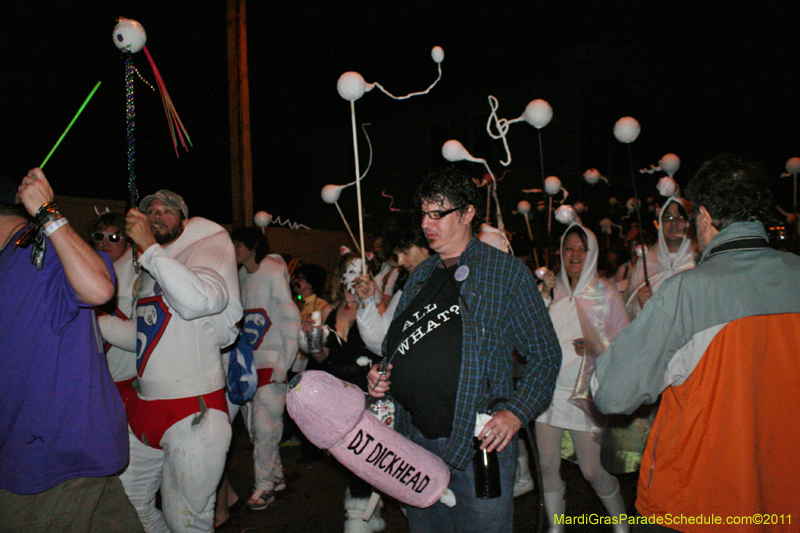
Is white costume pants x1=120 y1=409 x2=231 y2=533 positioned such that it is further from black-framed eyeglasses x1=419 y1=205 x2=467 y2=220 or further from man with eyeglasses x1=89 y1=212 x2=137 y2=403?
black-framed eyeglasses x1=419 y1=205 x2=467 y2=220

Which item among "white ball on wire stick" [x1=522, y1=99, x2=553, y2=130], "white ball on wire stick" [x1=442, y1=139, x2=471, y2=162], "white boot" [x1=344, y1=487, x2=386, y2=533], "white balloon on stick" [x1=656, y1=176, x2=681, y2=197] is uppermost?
"white ball on wire stick" [x1=522, y1=99, x2=553, y2=130]

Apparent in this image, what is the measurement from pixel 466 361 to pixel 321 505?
3.26 m

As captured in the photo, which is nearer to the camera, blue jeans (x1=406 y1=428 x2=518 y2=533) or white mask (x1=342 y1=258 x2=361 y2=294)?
blue jeans (x1=406 y1=428 x2=518 y2=533)

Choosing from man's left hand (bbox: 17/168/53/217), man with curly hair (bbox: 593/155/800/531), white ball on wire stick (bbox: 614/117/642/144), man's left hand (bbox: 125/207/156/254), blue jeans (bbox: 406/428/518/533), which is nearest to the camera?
man with curly hair (bbox: 593/155/800/531)

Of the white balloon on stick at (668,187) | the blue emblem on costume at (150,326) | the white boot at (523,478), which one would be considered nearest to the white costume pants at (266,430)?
the blue emblem on costume at (150,326)

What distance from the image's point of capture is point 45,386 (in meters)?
2.23

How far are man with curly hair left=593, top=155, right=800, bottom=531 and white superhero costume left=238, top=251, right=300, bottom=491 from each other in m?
3.56

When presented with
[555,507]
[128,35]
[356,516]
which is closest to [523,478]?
[555,507]

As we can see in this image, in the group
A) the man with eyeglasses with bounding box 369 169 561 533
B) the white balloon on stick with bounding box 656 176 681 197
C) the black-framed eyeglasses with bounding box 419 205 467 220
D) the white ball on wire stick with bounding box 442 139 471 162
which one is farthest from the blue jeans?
the white balloon on stick with bounding box 656 176 681 197

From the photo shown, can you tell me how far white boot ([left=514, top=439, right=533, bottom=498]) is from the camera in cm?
474

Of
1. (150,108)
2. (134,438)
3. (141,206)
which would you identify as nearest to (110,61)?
(150,108)

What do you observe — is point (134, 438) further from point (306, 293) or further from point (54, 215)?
point (306, 293)

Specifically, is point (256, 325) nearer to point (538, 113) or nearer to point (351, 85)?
point (351, 85)

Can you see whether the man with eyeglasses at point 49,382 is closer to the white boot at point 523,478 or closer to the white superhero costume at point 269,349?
the white superhero costume at point 269,349
